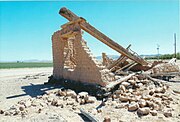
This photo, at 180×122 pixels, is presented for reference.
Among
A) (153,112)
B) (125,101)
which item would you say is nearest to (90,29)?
(125,101)

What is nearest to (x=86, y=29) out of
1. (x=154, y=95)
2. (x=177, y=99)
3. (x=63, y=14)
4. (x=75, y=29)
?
(x=75, y=29)

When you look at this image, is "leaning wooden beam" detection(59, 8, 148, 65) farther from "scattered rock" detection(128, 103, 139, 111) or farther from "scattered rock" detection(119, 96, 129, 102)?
"scattered rock" detection(128, 103, 139, 111)

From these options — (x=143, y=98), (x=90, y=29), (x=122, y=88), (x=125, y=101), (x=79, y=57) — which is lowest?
(x=125, y=101)

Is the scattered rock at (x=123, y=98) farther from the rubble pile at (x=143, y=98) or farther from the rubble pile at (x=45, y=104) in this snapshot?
the rubble pile at (x=45, y=104)

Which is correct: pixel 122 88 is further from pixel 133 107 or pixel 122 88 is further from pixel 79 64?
pixel 79 64

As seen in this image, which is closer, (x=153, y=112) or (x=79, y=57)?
(x=153, y=112)

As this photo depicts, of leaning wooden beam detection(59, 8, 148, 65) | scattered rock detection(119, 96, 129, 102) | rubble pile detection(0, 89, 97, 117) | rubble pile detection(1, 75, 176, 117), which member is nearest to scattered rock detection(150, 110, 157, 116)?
rubble pile detection(1, 75, 176, 117)

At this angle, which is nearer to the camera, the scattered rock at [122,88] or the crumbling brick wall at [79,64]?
the scattered rock at [122,88]

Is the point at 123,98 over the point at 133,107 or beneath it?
over

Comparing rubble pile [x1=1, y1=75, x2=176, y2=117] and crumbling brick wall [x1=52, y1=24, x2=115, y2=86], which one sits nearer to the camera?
rubble pile [x1=1, y1=75, x2=176, y2=117]

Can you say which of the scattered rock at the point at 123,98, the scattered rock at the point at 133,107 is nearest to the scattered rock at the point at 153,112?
the scattered rock at the point at 133,107

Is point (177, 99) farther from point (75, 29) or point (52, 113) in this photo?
point (75, 29)

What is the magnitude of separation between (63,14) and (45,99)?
4306mm

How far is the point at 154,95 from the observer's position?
6938mm
